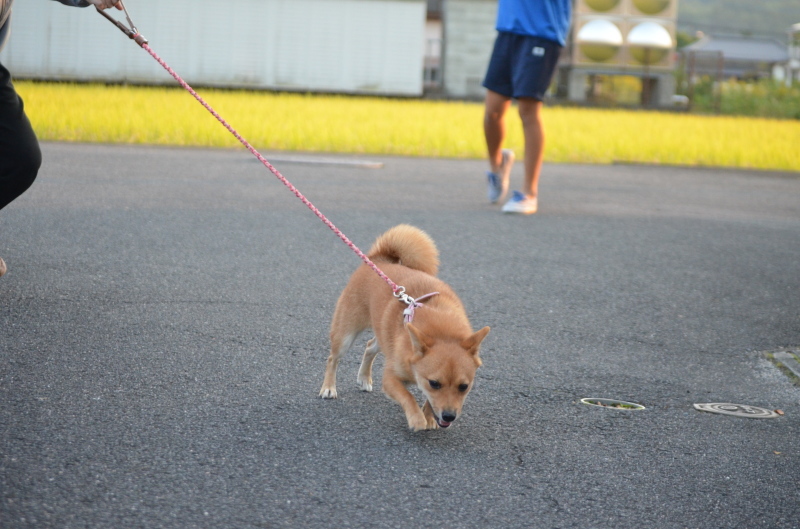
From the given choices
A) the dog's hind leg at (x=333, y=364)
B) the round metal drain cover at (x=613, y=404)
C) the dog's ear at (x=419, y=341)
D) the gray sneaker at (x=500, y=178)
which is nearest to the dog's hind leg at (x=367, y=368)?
the dog's hind leg at (x=333, y=364)

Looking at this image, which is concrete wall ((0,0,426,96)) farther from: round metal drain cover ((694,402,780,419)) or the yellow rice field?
round metal drain cover ((694,402,780,419))

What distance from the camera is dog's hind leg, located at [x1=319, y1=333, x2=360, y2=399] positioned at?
3211 mm

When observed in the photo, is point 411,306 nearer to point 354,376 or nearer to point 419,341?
point 419,341

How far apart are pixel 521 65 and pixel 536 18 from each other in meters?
0.38

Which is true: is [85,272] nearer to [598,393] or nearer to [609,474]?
[598,393]

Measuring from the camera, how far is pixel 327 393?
3.21 metres

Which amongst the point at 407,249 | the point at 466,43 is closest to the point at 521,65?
the point at 407,249

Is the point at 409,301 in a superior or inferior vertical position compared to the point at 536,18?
inferior

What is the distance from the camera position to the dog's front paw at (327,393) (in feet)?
10.5

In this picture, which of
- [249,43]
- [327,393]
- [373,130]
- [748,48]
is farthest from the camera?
[748,48]

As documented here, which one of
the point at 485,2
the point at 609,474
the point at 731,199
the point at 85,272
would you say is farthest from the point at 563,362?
the point at 485,2

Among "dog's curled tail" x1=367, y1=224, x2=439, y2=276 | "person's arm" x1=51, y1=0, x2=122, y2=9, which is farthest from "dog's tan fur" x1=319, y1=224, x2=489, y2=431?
"person's arm" x1=51, y1=0, x2=122, y2=9

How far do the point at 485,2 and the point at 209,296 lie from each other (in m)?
29.1

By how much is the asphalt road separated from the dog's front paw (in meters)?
0.04
